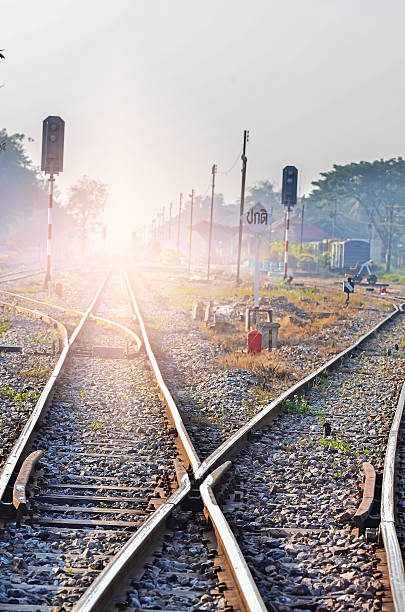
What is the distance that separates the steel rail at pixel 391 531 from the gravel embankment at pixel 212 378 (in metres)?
1.61

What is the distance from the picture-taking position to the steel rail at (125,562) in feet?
11.6

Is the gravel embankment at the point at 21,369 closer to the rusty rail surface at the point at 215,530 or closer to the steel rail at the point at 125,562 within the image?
the rusty rail surface at the point at 215,530

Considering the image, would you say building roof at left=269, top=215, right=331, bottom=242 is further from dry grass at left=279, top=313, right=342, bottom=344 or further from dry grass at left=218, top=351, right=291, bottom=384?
dry grass at left=218, top=351, right=291, bottom=384

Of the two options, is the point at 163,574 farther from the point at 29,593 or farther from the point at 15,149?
the point at 15,149

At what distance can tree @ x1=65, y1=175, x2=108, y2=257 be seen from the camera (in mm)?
105125

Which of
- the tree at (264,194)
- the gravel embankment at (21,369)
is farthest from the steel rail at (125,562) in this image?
the tree at (264,194)

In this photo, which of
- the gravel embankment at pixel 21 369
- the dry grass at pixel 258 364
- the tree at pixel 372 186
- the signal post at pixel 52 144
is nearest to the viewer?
the gravel embankment at pixel 21 369

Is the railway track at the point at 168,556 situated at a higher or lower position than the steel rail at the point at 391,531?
lower

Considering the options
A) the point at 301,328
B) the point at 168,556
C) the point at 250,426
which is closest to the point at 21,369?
the point at 250,426

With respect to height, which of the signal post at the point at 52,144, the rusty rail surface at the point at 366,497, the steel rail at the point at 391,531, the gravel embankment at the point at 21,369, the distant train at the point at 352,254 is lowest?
the gravel embankment at the point at 21,369

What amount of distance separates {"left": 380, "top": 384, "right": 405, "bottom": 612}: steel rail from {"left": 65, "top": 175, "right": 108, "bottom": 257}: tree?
100m

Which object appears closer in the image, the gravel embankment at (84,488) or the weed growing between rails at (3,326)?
the gravel embankment at (84,488)

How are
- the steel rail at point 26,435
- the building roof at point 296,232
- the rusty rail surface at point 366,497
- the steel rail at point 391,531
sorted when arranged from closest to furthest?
the steel rail at point 391,531, the rusty rail surface at point 366,497, the steel rail at point 26,435, the building roof at point 296,232

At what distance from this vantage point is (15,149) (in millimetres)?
93938
